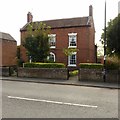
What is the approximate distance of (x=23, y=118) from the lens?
623cm

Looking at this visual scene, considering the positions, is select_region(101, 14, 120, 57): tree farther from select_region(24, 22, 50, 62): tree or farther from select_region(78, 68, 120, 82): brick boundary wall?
select_region(24, 22, 50, 62): tree

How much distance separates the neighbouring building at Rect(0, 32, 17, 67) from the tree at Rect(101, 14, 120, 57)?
72.8 feet

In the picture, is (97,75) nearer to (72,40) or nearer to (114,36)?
(114,36)

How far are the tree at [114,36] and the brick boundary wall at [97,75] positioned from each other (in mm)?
3324

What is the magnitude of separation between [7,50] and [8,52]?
0.52 meters

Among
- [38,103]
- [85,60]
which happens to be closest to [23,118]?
[38,103]

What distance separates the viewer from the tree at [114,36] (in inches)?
734

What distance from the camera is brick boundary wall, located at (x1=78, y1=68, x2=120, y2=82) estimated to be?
17058 mm

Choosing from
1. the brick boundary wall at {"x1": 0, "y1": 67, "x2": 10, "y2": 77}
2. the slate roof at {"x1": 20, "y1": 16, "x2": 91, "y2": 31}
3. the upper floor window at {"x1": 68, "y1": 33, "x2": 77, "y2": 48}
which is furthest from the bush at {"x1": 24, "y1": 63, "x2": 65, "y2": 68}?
the slate roof at {"x1": 20, "y1": 16, "x2": 91, "y2": 31}

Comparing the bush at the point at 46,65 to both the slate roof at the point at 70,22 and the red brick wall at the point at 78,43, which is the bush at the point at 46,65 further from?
the slate roof at the point at 70,22

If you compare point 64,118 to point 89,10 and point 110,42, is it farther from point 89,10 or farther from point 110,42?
point 89,10

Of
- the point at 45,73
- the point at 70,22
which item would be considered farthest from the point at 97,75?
the point at 70,22

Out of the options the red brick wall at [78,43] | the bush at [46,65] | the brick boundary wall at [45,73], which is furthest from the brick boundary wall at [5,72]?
the red brick wall at [78,43]

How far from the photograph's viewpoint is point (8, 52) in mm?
37656
